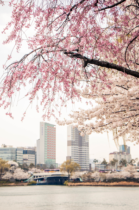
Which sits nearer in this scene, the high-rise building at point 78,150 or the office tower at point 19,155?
the office tower at point 19,155

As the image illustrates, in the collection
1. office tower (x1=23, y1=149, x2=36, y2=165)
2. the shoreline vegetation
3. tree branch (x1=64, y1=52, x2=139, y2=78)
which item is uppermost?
tree branch (x1=64, y1=52, x2=139, y2=78)

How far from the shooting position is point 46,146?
170 meters

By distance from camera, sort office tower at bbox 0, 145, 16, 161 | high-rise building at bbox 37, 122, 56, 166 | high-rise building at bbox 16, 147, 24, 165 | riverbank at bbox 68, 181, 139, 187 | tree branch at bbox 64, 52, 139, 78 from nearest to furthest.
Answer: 1. tree branch at bbox 64, 52, 139, 78
2. riverbank at bbox 68, 181, 139, 187
3. office tower at bbox 0, 145, 16, 161
4. high-rise building at bbox 16, 147, 24, 165
5. high-rise building at bbox 37, 122, 56, 166

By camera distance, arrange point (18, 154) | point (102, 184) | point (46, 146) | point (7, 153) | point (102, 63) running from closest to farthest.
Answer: point (102, 63) < point (102, 184) < point (7, 153) < point (18, 154) < point (46, 146)

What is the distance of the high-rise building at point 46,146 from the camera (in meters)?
166

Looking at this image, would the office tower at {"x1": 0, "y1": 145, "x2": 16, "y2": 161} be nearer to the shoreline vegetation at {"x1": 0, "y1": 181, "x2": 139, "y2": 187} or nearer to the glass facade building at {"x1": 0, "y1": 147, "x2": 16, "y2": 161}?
the glass facade building at {"x1": 0, "y1": 147, "x2": 16, "y2": 161}

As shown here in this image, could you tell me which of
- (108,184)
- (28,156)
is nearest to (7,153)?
(28,156)

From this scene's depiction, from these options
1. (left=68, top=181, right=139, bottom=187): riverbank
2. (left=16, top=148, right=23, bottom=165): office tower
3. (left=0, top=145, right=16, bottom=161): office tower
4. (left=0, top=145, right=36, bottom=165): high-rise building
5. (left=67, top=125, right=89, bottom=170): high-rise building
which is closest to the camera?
(left=68, top=181, right=139, bottom=187): riverbank

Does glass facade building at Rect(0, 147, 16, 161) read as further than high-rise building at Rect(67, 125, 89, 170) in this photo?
No

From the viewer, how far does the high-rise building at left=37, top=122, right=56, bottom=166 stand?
165500mm

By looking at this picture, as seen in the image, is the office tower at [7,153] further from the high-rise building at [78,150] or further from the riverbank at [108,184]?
the riverbank at [108,184]
